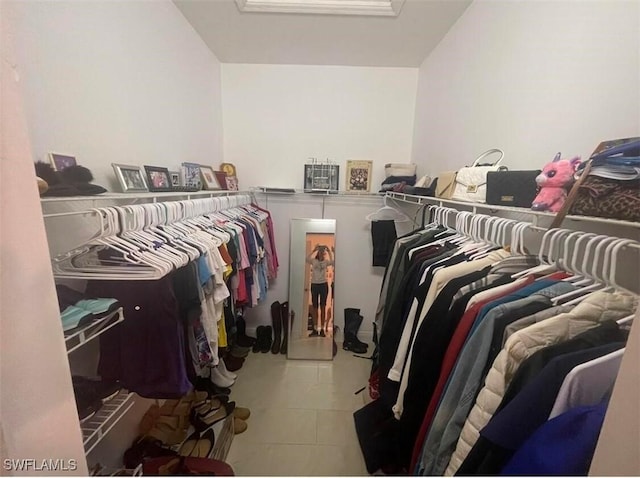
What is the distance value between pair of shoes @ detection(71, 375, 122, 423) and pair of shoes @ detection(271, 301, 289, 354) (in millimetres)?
1720

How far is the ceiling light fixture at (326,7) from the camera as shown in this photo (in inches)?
66.1

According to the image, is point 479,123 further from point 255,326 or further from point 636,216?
point 255,326

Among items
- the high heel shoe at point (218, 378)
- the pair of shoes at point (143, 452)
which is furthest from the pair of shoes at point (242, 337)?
the pair of shoes at point (143, 452)

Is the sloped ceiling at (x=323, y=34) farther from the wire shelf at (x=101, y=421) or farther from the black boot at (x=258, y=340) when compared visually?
the black boot at (x=258, y=340)

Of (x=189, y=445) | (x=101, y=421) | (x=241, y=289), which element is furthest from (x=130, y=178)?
(x=189, y=445)

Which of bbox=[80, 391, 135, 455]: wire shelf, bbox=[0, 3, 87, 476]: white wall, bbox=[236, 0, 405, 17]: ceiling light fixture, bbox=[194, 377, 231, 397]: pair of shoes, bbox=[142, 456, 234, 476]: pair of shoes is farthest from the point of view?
bbox=[194, 377, 231, 397]: pair of shoes

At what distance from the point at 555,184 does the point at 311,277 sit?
7.03 ft

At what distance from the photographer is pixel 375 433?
1734mm

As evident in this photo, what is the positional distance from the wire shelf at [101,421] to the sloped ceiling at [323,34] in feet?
7.02

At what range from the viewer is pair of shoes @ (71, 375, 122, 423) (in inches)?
36.4

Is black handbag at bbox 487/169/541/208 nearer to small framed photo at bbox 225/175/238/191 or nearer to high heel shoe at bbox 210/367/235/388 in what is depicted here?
small framed photo at bbox 225/175/238/191

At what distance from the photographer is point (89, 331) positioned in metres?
0.84

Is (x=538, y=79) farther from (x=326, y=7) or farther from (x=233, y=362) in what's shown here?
(x=233, y=362)

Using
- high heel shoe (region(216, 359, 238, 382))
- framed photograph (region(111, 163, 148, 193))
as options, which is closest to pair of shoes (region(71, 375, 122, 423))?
framed photograph (region(111, 163, 148, 193))
